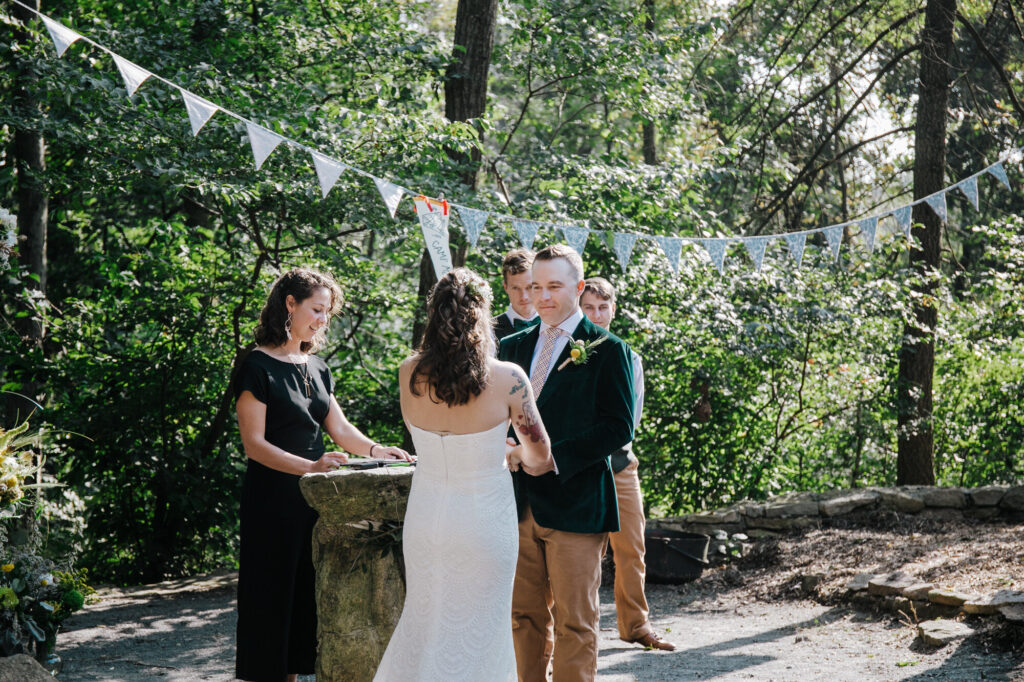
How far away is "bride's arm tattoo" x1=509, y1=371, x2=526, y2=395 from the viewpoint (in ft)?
9.06

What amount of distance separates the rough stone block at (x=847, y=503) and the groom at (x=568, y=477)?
5480 mm

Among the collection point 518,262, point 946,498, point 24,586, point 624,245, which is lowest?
point 946,498

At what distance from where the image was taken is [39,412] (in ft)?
24.0

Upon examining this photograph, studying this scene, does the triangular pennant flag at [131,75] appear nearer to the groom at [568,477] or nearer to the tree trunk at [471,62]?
the groom at [568,477]

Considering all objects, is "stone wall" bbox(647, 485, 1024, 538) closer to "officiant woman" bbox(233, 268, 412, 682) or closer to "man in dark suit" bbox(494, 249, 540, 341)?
"man in dark suit" bbox(494, 249, 540, 341)

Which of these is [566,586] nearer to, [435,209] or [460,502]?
[460,502]

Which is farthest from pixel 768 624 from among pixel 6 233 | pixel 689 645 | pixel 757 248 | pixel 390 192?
pixel 6 233

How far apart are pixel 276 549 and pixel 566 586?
3.47 ft

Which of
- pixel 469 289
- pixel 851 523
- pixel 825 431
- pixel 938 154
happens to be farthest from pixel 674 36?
pixel 469 289

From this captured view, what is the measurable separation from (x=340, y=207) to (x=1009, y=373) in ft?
22.4

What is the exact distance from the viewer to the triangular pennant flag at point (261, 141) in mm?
5188

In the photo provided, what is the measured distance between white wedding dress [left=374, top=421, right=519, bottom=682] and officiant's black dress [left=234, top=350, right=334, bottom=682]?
0.70 metres

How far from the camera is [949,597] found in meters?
5.47

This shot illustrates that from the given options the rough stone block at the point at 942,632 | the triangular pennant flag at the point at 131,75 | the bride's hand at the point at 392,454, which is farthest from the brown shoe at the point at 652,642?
the triangular pennant flag at the point at 131,75
